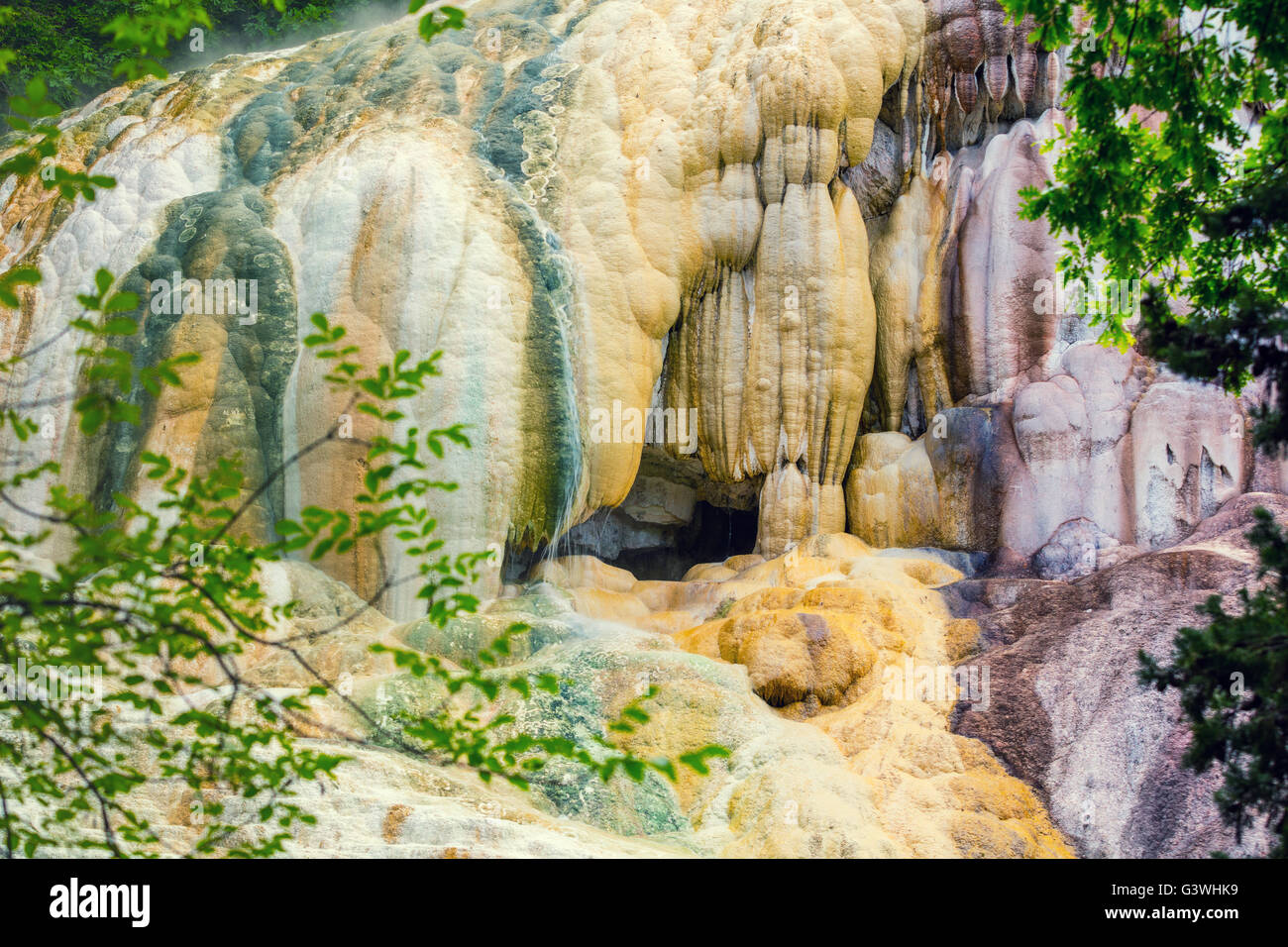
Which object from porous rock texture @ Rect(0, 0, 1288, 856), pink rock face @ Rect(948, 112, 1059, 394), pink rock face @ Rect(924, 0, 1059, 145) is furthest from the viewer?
pink rock face @ Rect(924, 0, 1059, 145)

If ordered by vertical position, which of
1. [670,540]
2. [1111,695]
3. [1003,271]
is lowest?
[1111,695]

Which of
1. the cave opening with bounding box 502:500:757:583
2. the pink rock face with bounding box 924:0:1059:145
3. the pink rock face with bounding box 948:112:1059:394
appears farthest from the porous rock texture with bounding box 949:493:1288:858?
the pink rock face with bounding box 924:0:1059:145

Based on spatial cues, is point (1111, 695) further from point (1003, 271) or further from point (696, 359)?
point (696, 359)

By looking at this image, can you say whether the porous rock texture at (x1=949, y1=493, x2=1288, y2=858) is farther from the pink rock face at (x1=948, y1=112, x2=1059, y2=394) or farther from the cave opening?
the cave opening

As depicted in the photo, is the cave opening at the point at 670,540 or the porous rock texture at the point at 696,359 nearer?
the porous rock texture at the point at 696,359

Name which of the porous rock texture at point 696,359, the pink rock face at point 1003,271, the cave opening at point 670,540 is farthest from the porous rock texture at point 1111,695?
the cave opening at point 670,540

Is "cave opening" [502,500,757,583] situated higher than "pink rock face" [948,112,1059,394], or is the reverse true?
"pink rock face" [948,112,1059,394]

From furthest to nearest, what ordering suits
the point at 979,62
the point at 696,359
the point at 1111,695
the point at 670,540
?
the point at 670,540, the point at 979,62, the point at 696,359, the point at 1111,695

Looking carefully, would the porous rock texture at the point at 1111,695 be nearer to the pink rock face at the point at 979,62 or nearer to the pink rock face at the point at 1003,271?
the pink rock face at the point at 1003,271

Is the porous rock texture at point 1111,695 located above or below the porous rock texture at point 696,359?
below

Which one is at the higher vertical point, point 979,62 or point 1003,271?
point 979,62

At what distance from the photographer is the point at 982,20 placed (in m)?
16.2

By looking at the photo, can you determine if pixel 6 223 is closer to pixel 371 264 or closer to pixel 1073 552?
pixel 371 264

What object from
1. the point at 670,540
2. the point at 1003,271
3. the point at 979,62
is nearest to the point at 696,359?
the point at 670,540
